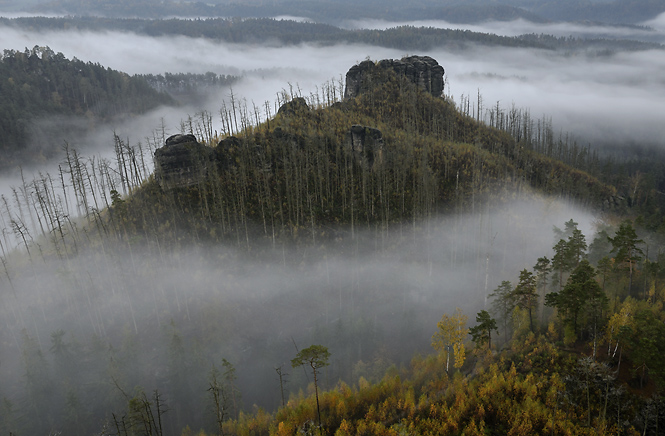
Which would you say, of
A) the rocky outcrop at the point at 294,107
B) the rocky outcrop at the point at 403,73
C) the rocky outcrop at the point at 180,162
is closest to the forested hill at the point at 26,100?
the rocky outcrop at the point at 180,162

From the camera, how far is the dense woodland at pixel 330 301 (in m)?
51.5

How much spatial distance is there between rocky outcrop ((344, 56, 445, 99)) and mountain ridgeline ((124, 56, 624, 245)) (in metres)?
5.83

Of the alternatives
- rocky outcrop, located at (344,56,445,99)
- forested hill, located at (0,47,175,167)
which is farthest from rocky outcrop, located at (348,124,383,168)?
forested hill, located at (0,47,175,167)

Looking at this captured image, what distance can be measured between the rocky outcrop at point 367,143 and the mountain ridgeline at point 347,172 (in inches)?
10.0

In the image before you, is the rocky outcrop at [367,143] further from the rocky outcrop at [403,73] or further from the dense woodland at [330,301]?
the rocky outcrop at [403,73]

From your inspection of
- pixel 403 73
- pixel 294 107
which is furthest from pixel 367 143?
pixel 403 73

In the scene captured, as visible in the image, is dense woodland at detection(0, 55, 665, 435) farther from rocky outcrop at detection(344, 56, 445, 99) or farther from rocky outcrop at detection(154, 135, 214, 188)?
rocky outcrop at detection(344, 56, 445, 99)

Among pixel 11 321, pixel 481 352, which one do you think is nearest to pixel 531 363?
pixel 481 352

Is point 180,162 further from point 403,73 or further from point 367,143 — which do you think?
point 403,73

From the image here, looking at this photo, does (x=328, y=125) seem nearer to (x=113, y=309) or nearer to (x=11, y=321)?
(x=113, y=309)

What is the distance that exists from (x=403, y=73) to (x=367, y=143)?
5093 cm

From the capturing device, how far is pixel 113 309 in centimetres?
7825

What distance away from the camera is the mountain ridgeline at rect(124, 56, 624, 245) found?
292 feet

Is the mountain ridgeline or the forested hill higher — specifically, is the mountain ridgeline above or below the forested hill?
below
